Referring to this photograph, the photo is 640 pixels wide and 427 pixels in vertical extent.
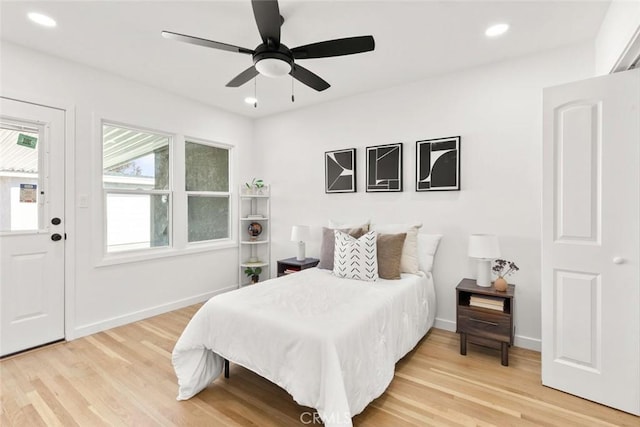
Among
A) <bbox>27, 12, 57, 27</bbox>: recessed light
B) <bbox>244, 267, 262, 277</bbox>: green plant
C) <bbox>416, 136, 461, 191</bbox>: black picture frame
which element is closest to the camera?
<bbox>27, 12, 57, 27</bbox>: recessed light

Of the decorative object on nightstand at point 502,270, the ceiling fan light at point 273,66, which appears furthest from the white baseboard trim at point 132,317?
the decorative object on nightstand at point 502,270

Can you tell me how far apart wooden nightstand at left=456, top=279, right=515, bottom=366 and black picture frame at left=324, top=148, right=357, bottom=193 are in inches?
69.1

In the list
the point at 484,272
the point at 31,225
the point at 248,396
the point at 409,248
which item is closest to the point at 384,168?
the point at 409,248

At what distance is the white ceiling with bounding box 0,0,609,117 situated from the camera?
2.10m

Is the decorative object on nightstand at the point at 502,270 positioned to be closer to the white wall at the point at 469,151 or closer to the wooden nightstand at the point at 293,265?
the white wall at the point at 469,151

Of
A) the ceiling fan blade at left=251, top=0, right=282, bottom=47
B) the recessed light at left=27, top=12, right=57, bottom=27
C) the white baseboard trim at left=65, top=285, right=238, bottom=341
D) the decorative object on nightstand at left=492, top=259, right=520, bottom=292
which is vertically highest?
the recessed light at left=27, top=12, right=57, bottom=27

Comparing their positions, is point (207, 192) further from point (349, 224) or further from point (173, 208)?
point (349, 224)

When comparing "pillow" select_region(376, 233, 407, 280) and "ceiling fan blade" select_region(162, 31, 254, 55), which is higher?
"ceiling fan blade" select_region(162, 31, 254, 55)

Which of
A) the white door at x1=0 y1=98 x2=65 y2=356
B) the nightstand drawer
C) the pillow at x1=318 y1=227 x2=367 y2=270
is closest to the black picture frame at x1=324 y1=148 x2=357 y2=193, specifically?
the pillow at x1=318 y1=227 x2=367 y2=270

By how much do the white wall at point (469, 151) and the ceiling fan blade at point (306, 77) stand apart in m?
1.23

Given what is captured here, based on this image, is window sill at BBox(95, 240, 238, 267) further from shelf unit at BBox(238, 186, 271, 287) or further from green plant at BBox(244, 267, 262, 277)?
green plant at BBox(244, 267, 262, 277)

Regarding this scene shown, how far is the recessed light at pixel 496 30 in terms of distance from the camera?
2.30 m

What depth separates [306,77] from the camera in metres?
2.41

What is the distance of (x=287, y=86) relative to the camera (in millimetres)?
3447
